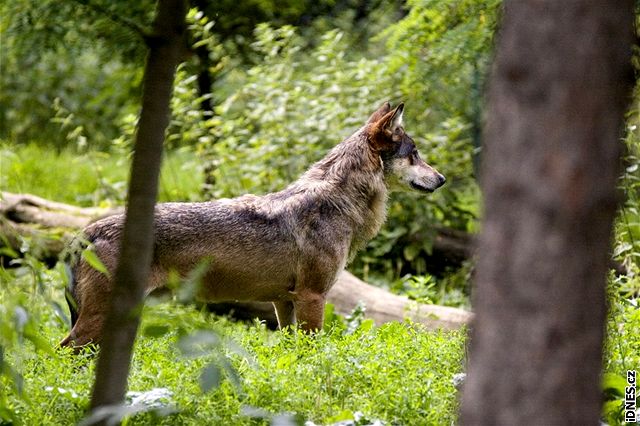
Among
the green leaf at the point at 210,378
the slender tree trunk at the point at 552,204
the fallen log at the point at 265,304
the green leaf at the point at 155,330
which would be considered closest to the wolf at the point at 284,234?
Answer: the fallen log at the point at 265,304

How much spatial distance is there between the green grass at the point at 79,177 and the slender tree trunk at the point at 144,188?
7.06 meters

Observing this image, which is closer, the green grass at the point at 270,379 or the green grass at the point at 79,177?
the green grass at the point at 270,379

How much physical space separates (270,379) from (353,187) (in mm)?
2583

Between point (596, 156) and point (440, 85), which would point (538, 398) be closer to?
point (596, 156)

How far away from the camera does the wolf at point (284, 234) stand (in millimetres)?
5672

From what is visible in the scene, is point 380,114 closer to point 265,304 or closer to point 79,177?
point 265,304

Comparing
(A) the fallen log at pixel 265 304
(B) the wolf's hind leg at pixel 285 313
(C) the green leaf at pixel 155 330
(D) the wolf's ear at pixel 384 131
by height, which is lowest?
(A) the fallen log at pixel 265 304

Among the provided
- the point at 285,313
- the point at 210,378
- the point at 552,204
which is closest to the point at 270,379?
the point at 210,378

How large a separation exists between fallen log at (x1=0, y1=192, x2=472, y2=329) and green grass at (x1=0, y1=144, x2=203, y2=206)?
962 mm

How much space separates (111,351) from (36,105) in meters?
13.7

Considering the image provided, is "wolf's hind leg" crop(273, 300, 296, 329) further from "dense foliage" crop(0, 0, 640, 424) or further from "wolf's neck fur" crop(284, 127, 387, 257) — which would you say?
"wolf's neck fur" crop(284, 127, 387, 257)

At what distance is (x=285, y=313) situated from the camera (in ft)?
21.9

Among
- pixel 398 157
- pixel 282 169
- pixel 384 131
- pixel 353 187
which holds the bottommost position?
pixel 282 169

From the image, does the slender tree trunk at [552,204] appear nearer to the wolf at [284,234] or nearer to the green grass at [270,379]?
the green grass at [270,379]
